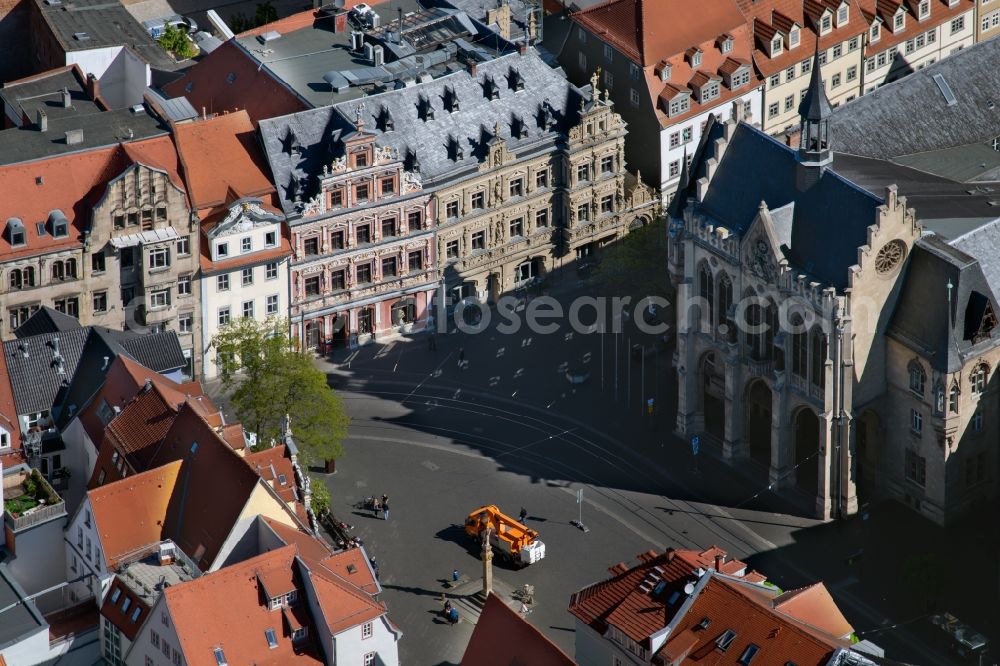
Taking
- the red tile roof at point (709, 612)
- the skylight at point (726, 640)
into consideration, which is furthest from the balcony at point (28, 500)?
the skylight at point (726, 640)

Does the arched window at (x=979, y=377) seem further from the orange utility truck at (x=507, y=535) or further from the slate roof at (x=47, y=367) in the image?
the slate roof at (x=47, y=367)

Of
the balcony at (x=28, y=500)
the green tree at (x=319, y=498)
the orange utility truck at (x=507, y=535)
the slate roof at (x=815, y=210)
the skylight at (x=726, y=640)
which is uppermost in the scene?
the slate roof at (x=815, y=210)

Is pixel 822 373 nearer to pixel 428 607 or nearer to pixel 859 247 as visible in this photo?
pixel 859 247

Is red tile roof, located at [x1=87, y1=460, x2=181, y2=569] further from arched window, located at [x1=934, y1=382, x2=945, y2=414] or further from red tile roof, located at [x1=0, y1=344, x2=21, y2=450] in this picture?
arched window, located at [x1=934, y1=382, x2=945, y2=414]

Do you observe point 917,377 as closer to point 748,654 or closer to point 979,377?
point 979,377

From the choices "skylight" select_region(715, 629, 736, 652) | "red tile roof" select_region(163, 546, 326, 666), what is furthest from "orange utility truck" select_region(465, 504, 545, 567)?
"skylight" select_region(715, 629, 736, 652)
